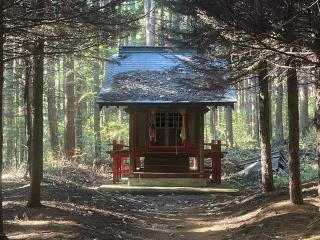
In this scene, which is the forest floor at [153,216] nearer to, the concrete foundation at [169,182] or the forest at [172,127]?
the forest at [172,127]

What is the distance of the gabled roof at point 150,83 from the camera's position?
55.2 feet

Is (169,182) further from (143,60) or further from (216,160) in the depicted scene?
(143,60)

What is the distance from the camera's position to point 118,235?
9.26m

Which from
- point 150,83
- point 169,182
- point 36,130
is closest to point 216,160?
point 169,182

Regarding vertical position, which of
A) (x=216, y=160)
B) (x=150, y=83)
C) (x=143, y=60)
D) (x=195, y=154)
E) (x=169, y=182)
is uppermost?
(x=143, y=60)

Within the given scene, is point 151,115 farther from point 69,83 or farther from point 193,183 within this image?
point 69,83

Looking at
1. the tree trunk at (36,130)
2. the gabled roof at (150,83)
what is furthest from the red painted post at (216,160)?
the tree trunk at (36,130)

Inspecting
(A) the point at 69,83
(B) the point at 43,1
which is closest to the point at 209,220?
(B) the point at 43,1

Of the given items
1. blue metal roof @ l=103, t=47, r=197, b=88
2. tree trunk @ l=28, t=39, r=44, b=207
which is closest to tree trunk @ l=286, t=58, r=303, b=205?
tree trunk @ l=28, t=39, r=44, b=207

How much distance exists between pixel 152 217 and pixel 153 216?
17cm

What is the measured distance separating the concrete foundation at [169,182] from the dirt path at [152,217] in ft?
7.95

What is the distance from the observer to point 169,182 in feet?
57.4

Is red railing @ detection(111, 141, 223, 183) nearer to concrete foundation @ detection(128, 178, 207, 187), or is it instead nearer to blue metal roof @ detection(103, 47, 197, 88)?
concrete foundation @ detection(128, 178, 207, 187)

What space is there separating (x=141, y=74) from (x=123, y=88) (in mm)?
1629
